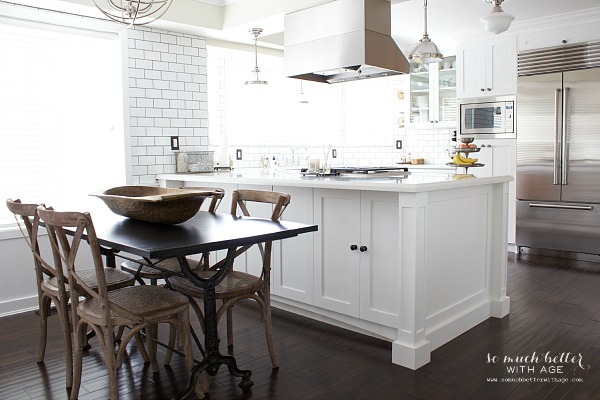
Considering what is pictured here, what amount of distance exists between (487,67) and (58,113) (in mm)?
4504

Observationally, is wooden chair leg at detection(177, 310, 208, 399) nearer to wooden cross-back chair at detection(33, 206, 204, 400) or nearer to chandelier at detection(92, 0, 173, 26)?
wooden cross-back chair at detection(33, 206, 204, 400)

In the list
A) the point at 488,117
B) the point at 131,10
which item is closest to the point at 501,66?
the point at 488,117

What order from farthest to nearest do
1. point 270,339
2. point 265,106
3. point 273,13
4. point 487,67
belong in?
point 265,106
point 487,67
point 273,13
point 270,339

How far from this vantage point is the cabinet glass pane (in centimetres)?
659

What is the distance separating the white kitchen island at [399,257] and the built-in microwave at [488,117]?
98.9 inches

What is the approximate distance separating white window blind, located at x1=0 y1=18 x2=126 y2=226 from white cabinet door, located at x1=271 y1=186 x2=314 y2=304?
69.2 inches

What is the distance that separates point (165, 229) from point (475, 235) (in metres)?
2.06

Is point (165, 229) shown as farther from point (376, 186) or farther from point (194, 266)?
point (376, 186)

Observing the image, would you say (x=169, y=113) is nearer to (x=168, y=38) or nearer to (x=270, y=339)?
(x=168, y=38)

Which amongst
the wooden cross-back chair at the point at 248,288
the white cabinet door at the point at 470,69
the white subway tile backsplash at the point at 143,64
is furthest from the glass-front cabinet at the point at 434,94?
the wooden cross-back chair at the point at 248,288

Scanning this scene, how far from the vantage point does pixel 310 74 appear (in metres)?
4.53

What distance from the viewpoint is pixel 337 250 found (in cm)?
339

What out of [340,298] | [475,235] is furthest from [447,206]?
[340,298]

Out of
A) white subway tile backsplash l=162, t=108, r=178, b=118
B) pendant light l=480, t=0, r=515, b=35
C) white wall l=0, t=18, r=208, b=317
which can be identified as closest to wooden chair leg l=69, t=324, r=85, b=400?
white wall l=0, t=18, r=208, b=317
